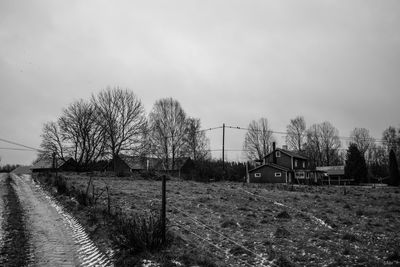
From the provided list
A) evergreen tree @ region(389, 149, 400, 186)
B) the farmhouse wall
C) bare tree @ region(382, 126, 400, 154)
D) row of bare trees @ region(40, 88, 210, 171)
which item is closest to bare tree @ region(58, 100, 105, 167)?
row of bare trees @ region(40, 88, 210, 171)

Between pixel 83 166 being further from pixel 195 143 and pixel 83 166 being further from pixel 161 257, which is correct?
pixel 161 257

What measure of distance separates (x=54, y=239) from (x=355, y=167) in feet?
195

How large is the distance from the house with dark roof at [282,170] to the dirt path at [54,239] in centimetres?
4735

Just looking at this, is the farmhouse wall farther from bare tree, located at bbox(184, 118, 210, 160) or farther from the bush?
the bush

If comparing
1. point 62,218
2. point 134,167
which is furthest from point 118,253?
point 134,167

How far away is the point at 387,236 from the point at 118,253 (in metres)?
9.49

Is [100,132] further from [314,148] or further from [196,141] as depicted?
[314,148]

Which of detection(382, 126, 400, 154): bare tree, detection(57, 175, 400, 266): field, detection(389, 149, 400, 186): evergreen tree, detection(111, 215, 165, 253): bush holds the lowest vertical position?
detection(57, 175, 400, 266): field

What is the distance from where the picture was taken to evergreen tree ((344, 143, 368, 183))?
57.8 m

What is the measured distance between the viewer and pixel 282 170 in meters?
57.9

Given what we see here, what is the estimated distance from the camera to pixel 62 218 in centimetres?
1366

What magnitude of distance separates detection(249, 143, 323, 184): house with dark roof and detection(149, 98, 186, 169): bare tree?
640 inches

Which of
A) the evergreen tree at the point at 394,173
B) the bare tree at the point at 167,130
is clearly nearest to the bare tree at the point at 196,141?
the bare tree at the point at 167,130

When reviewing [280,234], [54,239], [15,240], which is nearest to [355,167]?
[280,234]
